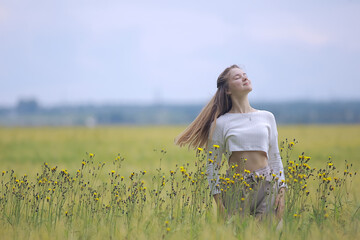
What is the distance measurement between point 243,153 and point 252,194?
437mm

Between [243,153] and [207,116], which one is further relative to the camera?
[207,116]

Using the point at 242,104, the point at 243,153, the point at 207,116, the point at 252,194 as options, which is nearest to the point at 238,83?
the point at 242,104

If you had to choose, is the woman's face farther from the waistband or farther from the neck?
the waistband

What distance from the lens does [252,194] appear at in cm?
596

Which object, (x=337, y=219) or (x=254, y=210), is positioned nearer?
(x=254, y=210)

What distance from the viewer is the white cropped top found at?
232 inches

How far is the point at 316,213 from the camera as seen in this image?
20.4 feet

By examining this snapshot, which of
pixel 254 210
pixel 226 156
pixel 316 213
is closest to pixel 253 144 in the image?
pixel 226 156

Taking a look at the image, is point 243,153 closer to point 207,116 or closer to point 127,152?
point 207,116

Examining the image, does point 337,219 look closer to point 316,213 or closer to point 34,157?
point 316,213

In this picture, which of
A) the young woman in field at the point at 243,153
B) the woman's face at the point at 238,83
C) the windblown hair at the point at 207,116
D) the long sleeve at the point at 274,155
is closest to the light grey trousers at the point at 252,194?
the young woman in field at the point at 243,153

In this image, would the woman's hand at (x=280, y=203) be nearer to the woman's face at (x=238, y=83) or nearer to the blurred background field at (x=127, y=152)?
the blurred background field at (x=127, y=152)

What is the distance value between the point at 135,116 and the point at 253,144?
627 ft

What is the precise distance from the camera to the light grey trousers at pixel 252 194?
579 cm
